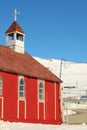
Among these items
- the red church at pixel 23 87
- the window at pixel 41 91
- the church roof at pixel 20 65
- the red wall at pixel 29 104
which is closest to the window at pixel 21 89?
the red church at pixel 23 87

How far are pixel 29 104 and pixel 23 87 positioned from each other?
1.56 m

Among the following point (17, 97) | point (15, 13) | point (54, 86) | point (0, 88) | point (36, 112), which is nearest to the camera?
point (0, 88)

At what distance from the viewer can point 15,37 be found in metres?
36.1

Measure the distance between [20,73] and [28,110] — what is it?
321 centimetres

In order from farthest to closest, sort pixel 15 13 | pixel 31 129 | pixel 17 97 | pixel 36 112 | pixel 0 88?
pixel 15 13
pixel 36 112
pixel 17 97
pixel 0 88
pixel 31 129

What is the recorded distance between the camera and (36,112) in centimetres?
3269

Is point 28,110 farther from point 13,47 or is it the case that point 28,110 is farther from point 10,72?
point 13,47

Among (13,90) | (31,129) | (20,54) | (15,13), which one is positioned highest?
(15,13)

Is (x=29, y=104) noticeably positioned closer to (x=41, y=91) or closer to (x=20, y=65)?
(x=41, y=91)

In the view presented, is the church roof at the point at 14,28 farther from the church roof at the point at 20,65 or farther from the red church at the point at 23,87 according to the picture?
the church roof at the point at 20,65

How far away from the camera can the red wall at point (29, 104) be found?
96.0 feet

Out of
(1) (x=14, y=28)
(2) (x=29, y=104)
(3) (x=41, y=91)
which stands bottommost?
(2) (x=29, y=104)

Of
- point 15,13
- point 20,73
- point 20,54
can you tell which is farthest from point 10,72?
point 15,13

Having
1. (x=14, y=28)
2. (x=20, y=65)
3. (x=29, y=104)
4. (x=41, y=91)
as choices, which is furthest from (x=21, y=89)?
(x=14, y=28)
